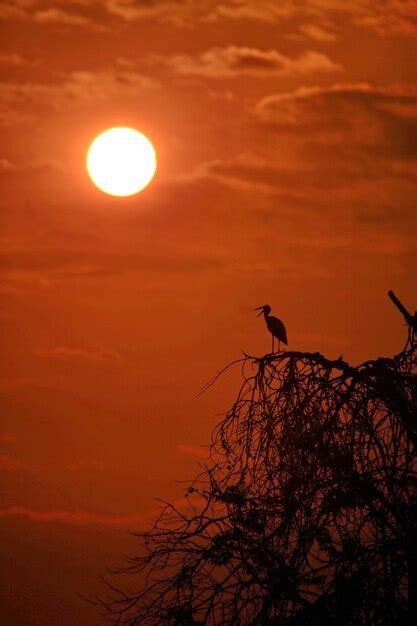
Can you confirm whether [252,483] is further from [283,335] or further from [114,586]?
[283,335]

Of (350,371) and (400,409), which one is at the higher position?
(350,371)

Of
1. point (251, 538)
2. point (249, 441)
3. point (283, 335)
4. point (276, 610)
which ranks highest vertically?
point (283, 335)

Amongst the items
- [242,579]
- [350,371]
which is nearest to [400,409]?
[350,371]

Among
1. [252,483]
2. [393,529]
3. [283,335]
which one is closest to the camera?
[393,529]

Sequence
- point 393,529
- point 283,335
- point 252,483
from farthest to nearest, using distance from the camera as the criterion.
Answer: point 283,335 < point 252,483 < point 393,529

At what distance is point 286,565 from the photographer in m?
6.84

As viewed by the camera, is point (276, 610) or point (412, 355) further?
point (412, 355)

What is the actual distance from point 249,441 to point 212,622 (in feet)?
4.14

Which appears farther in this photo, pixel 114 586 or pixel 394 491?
pixel 114 586

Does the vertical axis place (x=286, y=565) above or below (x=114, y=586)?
below

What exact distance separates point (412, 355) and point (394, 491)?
1.11 metres

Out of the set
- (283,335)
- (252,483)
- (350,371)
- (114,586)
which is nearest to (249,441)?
(252,483)

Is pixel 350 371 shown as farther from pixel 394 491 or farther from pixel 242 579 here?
pixel 242 579

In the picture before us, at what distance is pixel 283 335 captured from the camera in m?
11.4
